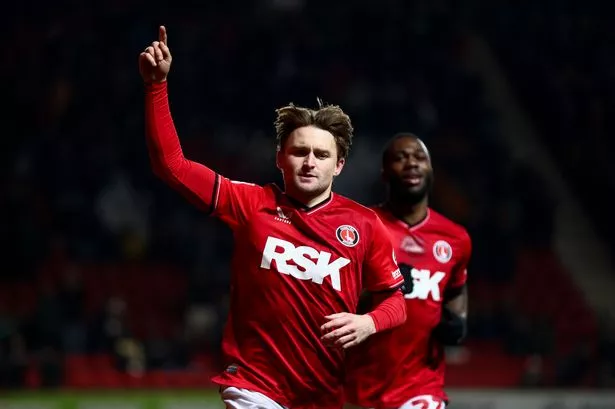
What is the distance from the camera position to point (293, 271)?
5008 millimetres

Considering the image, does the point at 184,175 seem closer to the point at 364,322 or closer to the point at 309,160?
the point at 309,160

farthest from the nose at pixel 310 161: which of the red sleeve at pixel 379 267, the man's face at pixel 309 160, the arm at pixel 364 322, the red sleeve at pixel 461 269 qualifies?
the red sleeve at pixel 461 269

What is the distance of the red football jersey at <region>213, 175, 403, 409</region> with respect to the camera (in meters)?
5.00

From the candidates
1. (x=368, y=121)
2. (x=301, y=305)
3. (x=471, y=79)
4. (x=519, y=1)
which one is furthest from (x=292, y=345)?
(x=519, y=1)

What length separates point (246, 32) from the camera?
59.6ft

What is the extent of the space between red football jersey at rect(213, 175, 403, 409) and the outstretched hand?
0.56m

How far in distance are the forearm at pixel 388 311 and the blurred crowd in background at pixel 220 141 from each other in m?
7.48

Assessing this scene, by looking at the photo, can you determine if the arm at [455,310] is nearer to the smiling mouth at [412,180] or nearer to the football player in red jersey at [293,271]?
the smiling mouth at [412,180]

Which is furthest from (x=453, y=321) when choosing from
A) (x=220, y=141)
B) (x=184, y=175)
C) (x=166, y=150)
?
(x=220, y=141)

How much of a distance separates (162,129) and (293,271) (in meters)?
0.83

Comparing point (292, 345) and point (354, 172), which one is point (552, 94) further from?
point (292, 345)

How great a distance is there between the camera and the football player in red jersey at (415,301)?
20.2ft

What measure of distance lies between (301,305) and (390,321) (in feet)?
1.28

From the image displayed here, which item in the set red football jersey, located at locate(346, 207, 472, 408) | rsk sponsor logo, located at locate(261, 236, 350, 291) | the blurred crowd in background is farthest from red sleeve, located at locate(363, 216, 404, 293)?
the blurred crowd in background
